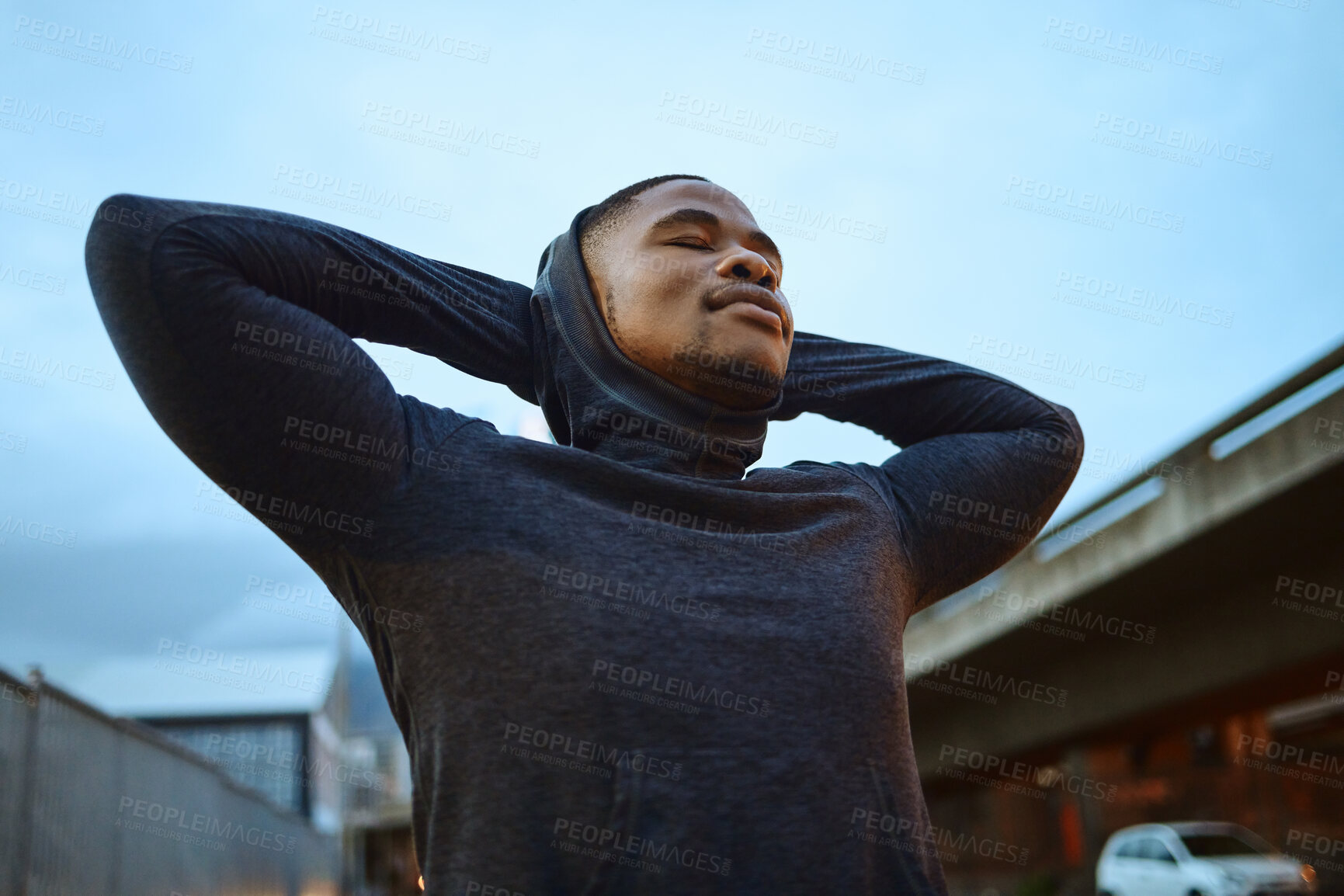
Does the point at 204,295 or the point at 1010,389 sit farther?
the point at 1010,389

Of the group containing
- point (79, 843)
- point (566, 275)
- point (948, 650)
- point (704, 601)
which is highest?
point (948, 650)

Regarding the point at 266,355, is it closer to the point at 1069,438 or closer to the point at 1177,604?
the point at 1069,438

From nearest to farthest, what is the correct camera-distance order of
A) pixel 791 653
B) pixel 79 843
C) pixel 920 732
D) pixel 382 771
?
pixel 791 653, pixel 79 843, pixel 920 732, pixel 382 771

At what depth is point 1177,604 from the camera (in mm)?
13375

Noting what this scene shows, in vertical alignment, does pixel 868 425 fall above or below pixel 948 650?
below

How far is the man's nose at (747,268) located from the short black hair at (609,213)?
0.92 feet

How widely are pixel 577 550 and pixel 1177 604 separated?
13.6 meters

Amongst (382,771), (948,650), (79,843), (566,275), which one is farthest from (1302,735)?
(382,771)

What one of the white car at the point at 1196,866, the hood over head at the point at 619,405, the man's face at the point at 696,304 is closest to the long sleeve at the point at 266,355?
the hood over head at the point at 619,405

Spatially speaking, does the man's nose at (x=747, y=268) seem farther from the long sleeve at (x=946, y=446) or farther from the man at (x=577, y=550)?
the long sleeve at (x=946, y=446)

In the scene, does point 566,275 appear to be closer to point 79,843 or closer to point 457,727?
point 457,727

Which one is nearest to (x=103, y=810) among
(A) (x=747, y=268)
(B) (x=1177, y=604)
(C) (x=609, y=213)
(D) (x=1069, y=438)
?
(C) (x=609, y=213)

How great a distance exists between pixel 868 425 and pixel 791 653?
0.95m

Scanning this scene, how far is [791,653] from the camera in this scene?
64.9 inches
